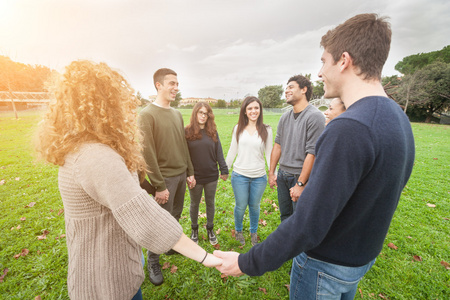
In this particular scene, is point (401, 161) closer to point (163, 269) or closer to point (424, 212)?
point (163, 269)

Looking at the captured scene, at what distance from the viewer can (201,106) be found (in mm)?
3740

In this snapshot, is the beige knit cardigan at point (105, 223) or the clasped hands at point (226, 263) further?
the clasped hands at point (226, 263)

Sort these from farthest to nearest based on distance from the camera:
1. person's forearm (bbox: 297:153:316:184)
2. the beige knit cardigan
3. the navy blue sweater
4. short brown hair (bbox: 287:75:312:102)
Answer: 1. short brown hair (bbox: 287:75:312:102)
2. person's forearm (bbox: 297:153:316:184)
3. the beige knit cardigan
4. the navy blue sweater

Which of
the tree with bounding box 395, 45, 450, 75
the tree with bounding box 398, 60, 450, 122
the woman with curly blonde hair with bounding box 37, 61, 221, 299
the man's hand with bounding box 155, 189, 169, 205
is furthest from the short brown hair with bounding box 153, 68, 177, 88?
the tree with bounding box 395, 45, 450, 75

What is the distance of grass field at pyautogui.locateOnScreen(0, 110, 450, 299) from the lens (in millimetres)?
2943

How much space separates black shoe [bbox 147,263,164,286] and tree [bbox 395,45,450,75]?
64001 mm

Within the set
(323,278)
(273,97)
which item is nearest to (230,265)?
(323,278)

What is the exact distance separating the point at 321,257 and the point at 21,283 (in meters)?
4.47

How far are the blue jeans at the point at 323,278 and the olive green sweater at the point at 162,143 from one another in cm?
223

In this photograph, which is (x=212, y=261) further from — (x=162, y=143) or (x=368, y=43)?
(x=162, y=143)

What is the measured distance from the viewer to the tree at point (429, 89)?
32875mm

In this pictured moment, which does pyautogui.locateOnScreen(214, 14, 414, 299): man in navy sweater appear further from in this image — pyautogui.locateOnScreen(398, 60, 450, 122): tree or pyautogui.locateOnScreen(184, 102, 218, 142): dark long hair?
pyautogui.locateOnScreen(398, 60, 450, 122): tree

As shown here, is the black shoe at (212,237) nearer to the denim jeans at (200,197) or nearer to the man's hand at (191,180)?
the denim jeans at (200,197)

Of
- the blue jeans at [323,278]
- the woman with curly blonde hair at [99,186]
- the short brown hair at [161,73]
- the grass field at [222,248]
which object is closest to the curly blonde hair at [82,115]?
the woman with curly blonde hair at [99,186]
